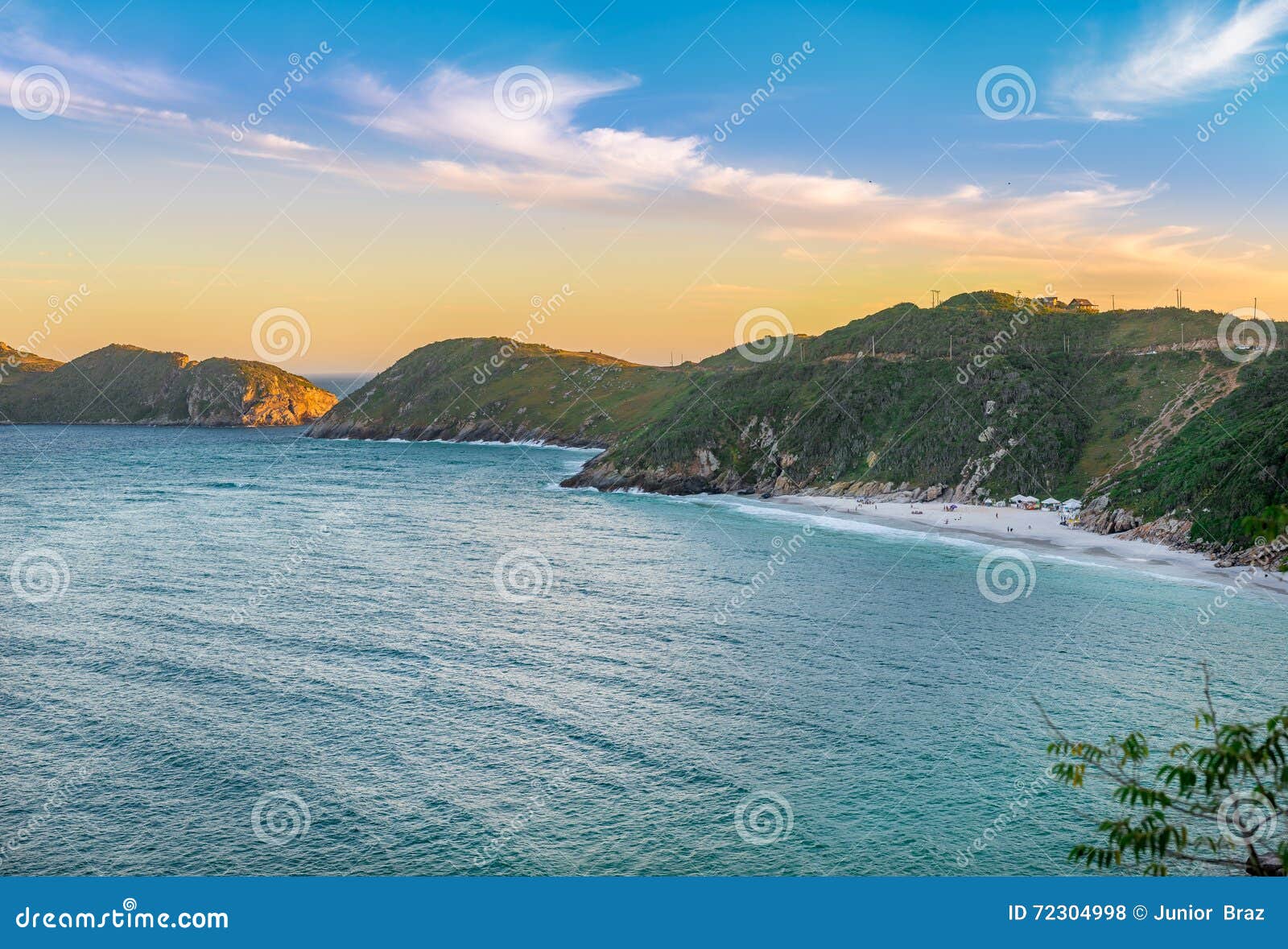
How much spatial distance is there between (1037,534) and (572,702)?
65.1m

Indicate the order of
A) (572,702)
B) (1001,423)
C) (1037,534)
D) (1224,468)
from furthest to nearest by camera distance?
(1001,423) < (1037,534) < (1224,468) < (572,702)

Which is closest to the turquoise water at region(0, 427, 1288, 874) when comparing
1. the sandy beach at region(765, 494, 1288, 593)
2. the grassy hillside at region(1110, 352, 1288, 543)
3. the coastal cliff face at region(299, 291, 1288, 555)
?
the sandy beach at region(765, 494, 1288, 593)

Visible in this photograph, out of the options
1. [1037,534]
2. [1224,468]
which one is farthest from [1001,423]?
[1224,468]

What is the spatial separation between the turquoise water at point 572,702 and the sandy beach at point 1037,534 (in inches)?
209

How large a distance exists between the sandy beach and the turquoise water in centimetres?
532

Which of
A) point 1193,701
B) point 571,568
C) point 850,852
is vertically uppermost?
point 571,568

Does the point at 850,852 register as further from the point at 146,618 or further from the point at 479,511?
the point at 479,511

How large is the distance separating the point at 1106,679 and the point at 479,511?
86370 mm

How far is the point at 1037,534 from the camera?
9094cm

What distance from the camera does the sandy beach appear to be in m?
71.2

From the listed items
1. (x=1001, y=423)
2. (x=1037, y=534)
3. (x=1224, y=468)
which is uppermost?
(x=1001, y=423)

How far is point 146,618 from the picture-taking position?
5841cm

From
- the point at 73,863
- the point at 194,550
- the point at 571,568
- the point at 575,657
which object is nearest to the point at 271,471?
the point at 194,550

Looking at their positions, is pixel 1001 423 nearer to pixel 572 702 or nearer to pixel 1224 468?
pixel 1224 468
